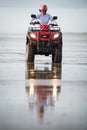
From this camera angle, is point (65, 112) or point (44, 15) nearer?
point (65, 112)

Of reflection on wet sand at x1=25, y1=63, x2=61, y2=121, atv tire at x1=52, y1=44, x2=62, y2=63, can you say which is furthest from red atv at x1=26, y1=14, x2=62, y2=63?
reflection on wet sand at x1=25, y1=63, x2=61, y2=121

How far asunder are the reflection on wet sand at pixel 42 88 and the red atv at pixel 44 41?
13.0 feet

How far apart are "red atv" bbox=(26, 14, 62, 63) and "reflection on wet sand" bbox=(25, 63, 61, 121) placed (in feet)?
13.0

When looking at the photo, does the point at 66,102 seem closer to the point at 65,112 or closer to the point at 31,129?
the point at 65,112

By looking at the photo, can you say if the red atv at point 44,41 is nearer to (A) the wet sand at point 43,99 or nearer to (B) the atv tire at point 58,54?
(B) the atv tire at point 58,54

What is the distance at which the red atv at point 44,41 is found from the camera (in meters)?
24.6

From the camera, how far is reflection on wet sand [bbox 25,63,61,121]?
37.6 ft

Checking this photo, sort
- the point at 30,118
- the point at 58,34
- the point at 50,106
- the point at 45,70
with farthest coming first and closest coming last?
the point at 58,34, the point at 45,70, the point at 50,106, the point at 30,118

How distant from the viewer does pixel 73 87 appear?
48.6 feet

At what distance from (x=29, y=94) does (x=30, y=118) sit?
Result: 136 inches

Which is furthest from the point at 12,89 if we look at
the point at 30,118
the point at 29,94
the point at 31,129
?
the point at 31,129

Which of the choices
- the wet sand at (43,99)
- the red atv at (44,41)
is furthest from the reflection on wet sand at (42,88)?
the red atv at (44,41)

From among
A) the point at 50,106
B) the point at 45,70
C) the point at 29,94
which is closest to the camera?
the point at 50,106

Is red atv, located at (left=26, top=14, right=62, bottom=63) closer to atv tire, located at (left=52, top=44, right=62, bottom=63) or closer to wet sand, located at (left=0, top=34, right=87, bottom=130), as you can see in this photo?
atv tire, located at (left=52, top=44, right=62, bottom=63)
